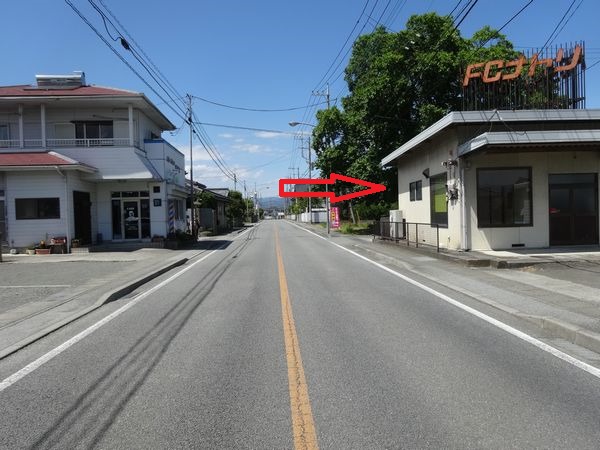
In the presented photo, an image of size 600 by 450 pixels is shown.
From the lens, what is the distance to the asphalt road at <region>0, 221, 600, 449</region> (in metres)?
4.40

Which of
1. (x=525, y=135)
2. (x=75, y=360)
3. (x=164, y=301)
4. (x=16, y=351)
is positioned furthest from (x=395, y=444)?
(x=525, y=135)

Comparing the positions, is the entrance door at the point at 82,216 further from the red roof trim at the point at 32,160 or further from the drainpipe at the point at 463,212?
the drainpipe at the point at 463,212

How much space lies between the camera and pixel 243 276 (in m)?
15.4

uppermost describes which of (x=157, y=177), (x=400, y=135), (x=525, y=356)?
(x=400, y=135)

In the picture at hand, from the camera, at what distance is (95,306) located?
1061 centimetres

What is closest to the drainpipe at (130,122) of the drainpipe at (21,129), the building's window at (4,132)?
the drainpipe at (21,129)

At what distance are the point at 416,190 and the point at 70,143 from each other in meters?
18.2

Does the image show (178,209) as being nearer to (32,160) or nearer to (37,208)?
(37,208)

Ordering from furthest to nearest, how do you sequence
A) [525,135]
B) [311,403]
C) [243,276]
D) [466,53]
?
[466,53], [525,135], [243,276], [311,403]

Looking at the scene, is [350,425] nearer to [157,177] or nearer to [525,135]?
[525,135]

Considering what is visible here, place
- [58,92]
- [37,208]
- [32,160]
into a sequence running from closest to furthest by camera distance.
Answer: [32,160] → [37,208] → [58,92]

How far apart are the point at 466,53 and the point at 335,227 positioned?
90.7ft

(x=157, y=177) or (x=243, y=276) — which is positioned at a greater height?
(x=157, y=177)

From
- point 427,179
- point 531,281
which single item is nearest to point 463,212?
point 427,179
